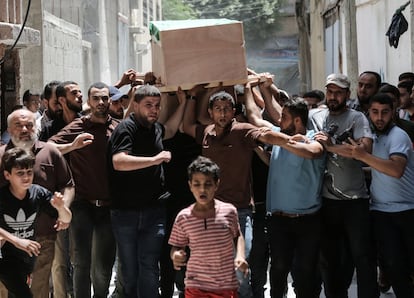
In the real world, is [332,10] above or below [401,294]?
above

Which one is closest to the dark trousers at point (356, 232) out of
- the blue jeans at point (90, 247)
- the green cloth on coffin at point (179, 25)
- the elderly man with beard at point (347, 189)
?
the elderly man with beard at point (347, 189)

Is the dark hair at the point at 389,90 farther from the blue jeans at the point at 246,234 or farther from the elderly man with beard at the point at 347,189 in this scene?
the blue jeans at the point at 246,234

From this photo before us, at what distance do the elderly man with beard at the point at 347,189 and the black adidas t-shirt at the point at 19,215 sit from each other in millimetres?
2236

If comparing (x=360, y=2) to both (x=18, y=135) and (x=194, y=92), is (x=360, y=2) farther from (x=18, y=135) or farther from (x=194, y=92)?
(x=18, y=135)

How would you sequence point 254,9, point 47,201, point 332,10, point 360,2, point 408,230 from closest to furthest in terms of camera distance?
point 47,201, point 408,230, point 360,2, point 332,10, point 254,9

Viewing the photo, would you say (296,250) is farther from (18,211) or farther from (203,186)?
(18,211)

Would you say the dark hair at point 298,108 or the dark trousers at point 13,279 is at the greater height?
the dark hair at point 298,108

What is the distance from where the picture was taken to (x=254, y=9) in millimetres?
48719

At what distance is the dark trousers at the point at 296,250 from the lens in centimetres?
647

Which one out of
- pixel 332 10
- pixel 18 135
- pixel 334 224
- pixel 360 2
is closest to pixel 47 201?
pixel 18 135

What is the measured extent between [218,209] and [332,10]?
629 inches

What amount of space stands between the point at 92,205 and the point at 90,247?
0.37 m

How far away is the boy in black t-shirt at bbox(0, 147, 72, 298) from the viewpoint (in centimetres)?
583

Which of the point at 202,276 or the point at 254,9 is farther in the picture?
the point at 254,9
